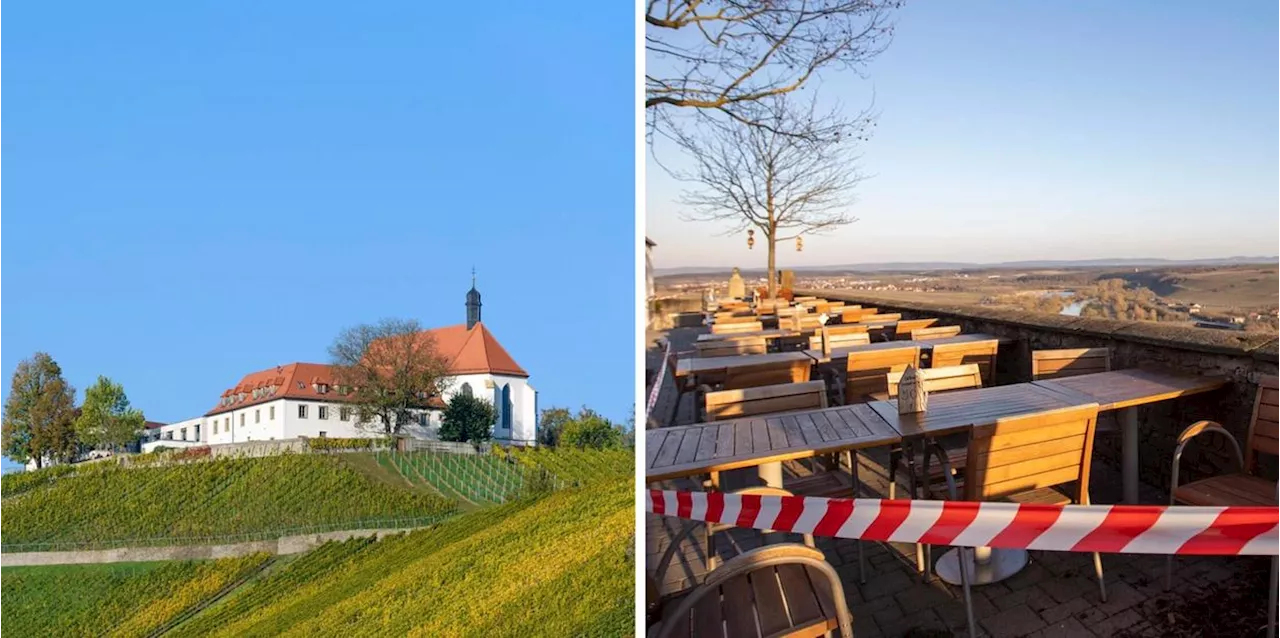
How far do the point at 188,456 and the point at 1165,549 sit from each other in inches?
1644

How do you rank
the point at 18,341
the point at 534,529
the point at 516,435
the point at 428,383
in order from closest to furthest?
the point at 534,529, the point at 18,341, the point at 428,383, the point at 516,435

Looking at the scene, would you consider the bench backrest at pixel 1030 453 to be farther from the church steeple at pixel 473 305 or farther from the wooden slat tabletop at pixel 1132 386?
the church steeple at pixel 473 305

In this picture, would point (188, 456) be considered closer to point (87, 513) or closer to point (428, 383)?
point (87, 513)

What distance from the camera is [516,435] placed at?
125 feet

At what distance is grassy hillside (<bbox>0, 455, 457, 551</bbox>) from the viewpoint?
1131 inches

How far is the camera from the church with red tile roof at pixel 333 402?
34.8 meters

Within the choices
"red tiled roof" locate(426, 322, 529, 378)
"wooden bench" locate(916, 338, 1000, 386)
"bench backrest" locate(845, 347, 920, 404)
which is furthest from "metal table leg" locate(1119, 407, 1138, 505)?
"red tiled roof" locate(426, 322, 529, 378)

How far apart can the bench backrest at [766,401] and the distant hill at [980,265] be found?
4.95 meters

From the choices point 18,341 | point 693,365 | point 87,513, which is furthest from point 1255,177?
point 18,341

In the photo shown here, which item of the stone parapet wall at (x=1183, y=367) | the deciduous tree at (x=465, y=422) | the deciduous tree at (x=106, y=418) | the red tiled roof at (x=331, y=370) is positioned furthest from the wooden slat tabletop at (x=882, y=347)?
the deciduous tree at (x=106, y=418)

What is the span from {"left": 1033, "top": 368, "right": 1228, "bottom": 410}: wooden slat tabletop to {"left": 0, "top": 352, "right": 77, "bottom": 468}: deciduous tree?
39273mm

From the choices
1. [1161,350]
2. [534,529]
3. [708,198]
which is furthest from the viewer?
[534,529]

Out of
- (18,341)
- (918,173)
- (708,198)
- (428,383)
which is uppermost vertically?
(918,173)

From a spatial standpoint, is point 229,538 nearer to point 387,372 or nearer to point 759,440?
point 387,372
